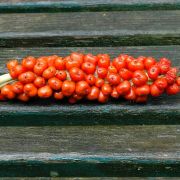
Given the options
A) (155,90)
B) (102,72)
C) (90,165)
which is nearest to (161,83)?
(155,90)

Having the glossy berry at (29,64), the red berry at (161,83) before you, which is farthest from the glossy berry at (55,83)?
the red berry at (161,83)

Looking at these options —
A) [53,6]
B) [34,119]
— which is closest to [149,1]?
[53,6]

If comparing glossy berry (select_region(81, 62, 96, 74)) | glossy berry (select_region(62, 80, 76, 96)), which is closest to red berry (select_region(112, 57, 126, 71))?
glossy berry (select_region(81, 62, 96, 74))

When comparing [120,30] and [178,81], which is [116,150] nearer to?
[178,81]

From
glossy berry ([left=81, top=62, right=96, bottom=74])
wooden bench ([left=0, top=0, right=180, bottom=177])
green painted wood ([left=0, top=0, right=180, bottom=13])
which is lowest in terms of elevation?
wooden bench ([left=0, top=0, right=180, bottom=177])

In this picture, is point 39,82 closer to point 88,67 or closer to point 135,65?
point 88,67

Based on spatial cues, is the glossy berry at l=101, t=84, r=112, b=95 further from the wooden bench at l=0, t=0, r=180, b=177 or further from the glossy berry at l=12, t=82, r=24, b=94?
the glossy berry at l=12, t=82, r=24, b=94

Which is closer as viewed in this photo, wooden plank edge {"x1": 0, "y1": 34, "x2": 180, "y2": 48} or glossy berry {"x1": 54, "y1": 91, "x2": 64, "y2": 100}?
glossy berry {"x1": 54, "y1": 91, "x2": 64, "y2": 100}
